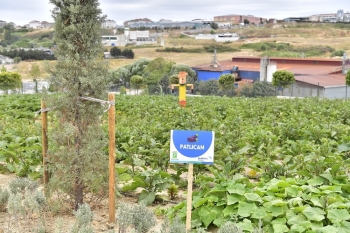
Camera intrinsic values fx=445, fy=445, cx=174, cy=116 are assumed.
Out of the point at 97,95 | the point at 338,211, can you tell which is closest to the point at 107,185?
the point at 97,95

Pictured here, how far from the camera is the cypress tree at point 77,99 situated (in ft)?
13.7

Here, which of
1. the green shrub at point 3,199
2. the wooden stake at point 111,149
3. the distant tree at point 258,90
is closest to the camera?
the wooden stake at point 111,149

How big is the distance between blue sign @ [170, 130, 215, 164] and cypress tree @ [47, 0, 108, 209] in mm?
852

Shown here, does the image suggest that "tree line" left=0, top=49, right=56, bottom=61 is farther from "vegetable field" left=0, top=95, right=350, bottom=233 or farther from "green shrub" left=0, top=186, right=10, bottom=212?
"green shrub" left=0, top=186, right=10, bottom=212

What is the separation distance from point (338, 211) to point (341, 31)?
3640 inches

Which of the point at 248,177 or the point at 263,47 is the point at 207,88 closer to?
the point at 248,177

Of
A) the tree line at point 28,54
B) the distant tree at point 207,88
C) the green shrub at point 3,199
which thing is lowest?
the distant tree at point 207,88

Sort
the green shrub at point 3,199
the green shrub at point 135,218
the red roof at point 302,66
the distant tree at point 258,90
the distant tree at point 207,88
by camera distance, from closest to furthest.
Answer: the green shrub at point 135,218 < the green shrub at point 3,199 < the distant tree at point 258,90 < the distant tree at point 207,88 < the red roof at point 302,66

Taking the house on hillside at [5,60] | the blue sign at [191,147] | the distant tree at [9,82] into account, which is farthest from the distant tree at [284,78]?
the house on hillside at [5,60]

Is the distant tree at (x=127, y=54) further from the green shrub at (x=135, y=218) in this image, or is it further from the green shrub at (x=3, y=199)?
the green shrub at (x=135, y=218)

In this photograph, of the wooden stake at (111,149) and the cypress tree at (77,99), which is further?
the wooden stake at (111,149)

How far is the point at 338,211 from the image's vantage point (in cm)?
384

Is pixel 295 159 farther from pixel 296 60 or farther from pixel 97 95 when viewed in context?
pixel 296 60

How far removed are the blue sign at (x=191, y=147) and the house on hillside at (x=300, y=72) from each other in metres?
23.5
